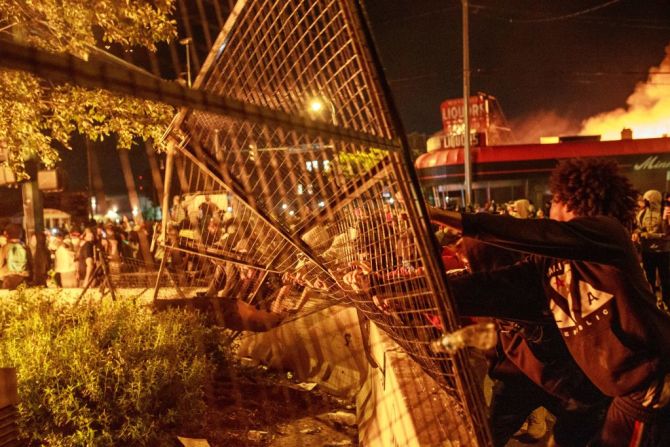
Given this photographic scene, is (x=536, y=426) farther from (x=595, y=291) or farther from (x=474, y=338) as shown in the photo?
(x=474, y=338)

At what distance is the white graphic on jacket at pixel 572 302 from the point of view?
2199mm

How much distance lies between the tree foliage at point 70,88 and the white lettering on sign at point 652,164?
81.9ft

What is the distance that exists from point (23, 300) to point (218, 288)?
2345 millimetres

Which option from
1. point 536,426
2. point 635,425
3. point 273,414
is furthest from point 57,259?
point 635,425

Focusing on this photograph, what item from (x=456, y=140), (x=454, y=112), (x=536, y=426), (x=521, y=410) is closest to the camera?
(x=521, y=410)

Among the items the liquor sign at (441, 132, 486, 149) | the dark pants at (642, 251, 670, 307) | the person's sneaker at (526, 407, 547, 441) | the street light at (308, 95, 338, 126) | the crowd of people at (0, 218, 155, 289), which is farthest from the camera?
the liquor sign at (441, 132, 486, 149)

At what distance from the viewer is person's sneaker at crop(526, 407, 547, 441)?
4215 millimetres

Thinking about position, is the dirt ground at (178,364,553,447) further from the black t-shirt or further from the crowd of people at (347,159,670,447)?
the black t-shirt

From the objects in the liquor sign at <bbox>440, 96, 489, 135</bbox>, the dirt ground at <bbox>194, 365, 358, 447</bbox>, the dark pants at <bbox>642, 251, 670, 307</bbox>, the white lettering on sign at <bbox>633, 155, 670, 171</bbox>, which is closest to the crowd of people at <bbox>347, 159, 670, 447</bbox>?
the dirt ground at <bbox>194, 365, 358, 447</bbox>

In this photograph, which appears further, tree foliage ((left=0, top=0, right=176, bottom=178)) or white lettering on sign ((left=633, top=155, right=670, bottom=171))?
white lettering on sign ((left=633, top=155, right=670, bottom=171))

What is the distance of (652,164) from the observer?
24.3 meters

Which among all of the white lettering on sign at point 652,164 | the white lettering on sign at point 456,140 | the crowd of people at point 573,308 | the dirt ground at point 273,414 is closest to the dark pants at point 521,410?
the crowd of people at point 573,308

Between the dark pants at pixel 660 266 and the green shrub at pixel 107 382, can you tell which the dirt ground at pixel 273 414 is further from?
the dark pants at pixel 660 266

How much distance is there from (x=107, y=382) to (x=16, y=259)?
10.2 m
